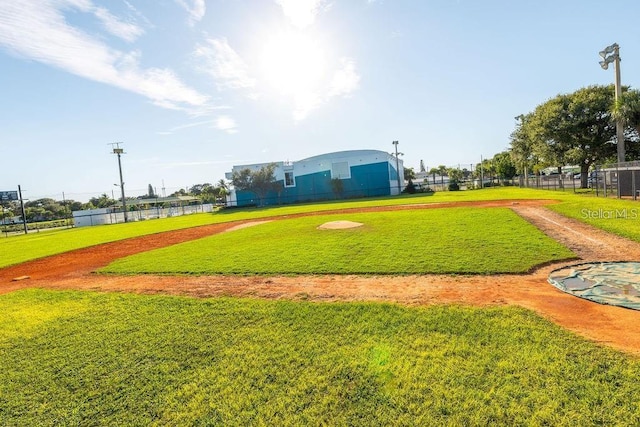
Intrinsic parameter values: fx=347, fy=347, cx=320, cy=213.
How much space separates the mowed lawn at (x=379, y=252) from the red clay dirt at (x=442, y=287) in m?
0.51

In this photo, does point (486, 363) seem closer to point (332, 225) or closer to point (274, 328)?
point (274, 328)

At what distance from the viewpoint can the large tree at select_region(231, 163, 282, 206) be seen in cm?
4603

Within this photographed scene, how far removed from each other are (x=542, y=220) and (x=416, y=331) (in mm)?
11696

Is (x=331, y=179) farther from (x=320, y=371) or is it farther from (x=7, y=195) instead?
(x=320, y=371)

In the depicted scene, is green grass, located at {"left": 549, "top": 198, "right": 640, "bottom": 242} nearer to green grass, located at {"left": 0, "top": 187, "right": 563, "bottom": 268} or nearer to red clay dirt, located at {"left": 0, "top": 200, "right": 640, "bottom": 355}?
red clay dirt, located at {"left": 0, "top": 200, "right": 640, "bottom": 355}

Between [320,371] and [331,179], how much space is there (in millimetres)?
45157

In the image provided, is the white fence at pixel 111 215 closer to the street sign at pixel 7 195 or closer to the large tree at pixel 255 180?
the street sign at pixel 7 195

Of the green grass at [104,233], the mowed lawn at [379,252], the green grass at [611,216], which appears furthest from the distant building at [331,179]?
the mowed lawn at [379,252]

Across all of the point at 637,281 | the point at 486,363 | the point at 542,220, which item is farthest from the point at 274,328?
the point at 542,220

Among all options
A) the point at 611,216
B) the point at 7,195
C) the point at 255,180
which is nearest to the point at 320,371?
the point at 611,216

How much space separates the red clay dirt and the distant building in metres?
37.4

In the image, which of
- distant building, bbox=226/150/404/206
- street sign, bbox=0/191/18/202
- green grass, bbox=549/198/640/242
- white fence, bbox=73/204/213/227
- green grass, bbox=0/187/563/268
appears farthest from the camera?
distant building, bbox=226/150/404/206

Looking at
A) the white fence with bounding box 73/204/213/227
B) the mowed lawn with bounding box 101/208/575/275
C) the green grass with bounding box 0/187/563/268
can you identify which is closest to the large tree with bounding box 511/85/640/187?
the green grass with bounding box 0/187/563/268

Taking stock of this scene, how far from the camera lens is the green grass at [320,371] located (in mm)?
3076
